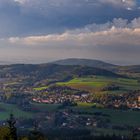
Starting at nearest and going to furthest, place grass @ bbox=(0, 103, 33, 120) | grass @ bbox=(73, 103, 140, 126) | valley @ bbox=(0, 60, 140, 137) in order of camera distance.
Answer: valley @ bbox=(0, 60, 140, 137) < grass @ bbox=(73, 103, 140, 126) < grass @ bbox=(0, 103, 33, 120)

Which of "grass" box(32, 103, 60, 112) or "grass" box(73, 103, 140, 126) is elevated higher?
"grass" box(32, 103, 60, 112)

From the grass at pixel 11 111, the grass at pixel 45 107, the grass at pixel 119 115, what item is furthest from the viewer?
the grass at pixel 45 107

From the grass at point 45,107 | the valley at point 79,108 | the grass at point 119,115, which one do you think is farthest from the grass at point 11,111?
the grass at point 119,115

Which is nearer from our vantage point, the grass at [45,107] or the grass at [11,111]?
the grass at [11,111]

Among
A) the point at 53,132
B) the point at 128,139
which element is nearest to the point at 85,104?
the point at 53,132

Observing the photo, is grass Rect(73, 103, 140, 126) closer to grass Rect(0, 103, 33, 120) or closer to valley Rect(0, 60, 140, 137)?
valley Rect(0, 60, 140, 137)

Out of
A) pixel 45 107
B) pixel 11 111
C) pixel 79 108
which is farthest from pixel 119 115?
pixel 11 111

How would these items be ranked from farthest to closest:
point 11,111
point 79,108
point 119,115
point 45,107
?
point 45,107
point 79,108
point 11,111
point 119,115

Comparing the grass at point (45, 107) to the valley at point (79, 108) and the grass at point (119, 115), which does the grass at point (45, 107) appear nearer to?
the valley at point (79, 108)

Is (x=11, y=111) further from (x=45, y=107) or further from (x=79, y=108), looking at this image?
(x=79, y=108)

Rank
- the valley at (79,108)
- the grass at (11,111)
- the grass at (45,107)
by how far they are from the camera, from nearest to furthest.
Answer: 1. the valley at (79,108)
2. the grass at (11,111)
3. the grass at (45,107)

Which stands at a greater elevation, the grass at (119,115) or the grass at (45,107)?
the grass at (45,107)

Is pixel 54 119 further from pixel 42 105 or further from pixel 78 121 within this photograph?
pixel 42 105

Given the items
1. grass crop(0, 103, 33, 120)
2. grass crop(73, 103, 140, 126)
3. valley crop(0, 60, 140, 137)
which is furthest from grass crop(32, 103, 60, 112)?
grass crop(73, 103, 140, 126)
